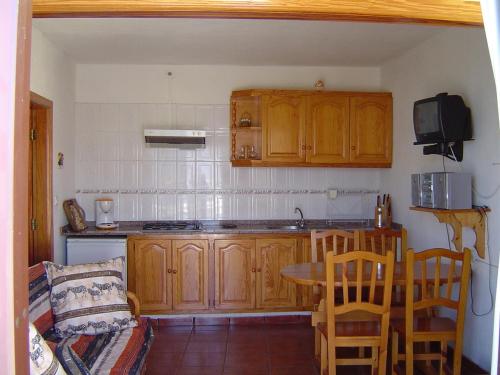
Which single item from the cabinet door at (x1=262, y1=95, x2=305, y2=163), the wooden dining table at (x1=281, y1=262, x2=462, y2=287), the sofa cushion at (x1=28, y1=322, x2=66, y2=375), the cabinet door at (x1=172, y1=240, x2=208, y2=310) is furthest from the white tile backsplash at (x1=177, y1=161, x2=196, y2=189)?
the sofa cushion at (x1=28, y1=322, x2=66, y2=375)

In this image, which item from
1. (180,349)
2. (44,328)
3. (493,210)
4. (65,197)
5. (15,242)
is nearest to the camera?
(15,242)

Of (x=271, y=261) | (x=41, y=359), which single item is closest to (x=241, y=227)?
(x=271, y=261)

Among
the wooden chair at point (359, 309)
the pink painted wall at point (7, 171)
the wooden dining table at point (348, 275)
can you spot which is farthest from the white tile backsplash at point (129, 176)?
the pink painted wall at point (7, 171)

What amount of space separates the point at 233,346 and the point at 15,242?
3.23m

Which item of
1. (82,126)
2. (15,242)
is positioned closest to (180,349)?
(82,126)

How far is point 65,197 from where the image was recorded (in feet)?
13.2

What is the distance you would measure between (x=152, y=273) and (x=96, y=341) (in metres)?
1.53

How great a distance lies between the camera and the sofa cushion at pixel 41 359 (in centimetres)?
138

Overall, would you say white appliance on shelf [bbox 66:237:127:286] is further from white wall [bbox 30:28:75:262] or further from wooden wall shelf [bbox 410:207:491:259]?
wooden wall shelf [bbox 410:207:491:259]

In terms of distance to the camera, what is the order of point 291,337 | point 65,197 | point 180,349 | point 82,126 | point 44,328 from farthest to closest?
point 82,126, point 65,197, point 291,337, point 180,349, point 44,328

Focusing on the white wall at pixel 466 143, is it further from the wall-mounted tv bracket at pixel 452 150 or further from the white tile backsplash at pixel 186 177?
the white tile backsplash at pixel 186 177

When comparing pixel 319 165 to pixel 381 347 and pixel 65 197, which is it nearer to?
pixel 381 347

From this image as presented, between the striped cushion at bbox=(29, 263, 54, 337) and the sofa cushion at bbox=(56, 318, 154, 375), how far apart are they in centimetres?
14

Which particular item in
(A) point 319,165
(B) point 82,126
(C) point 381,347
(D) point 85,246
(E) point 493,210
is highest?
(B) point 82,126
